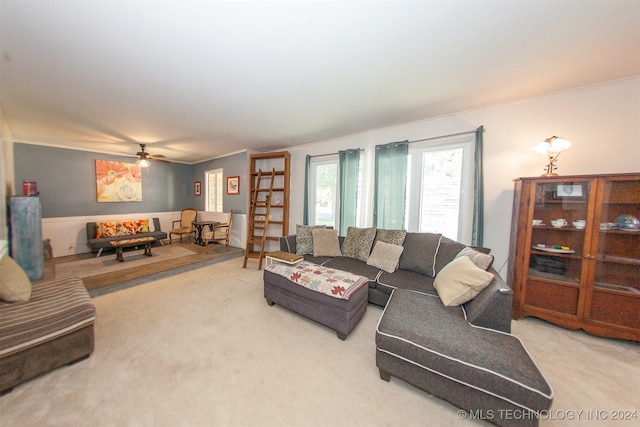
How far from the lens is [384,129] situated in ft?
10.8

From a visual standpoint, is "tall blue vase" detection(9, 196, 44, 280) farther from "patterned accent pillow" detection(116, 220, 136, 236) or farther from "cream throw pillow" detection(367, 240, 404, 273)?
"cream throw pillow" detection(367, 240, 404, 273)

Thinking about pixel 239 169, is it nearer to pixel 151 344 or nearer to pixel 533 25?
pixel 151 344

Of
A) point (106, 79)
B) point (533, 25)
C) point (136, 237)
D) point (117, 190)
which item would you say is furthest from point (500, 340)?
point (117, 190)

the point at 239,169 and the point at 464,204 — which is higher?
the point at 239,169

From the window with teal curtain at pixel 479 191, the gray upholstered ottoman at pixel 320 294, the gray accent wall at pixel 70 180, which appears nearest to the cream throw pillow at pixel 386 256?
the gray upholstered ottoman at pixel 320 294

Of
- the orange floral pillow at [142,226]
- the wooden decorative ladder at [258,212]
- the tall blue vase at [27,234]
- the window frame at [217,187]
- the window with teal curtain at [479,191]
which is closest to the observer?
the window with teal curtain at [479,191]

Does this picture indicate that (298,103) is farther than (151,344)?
Yes

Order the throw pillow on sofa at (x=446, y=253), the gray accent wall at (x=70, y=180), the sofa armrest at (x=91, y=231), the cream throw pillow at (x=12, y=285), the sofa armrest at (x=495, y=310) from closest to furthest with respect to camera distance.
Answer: the sofa armrest at (x=495, y=310), the cream throw pillow at (x=12, y=285), the throw pillow on sofa at (x=446, y=253), the gray accent wall at (x=70, y=180), the sofa armrest at (x=91, y=231)

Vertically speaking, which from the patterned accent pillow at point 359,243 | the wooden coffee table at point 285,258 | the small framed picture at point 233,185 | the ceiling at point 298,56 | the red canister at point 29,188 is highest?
the ceiling at point 298,56

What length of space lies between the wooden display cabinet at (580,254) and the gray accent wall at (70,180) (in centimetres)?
756

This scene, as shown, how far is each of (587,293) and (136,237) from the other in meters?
7.06

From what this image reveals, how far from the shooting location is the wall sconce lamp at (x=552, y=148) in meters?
2.03

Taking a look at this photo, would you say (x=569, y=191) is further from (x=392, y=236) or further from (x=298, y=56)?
(x=298, y=56)

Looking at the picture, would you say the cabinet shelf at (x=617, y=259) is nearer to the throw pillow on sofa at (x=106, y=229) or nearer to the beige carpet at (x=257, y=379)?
the beige carpet at (x=257, y=379)
